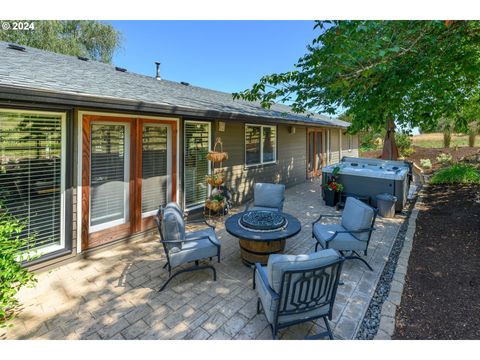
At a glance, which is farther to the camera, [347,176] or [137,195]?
[347,176]

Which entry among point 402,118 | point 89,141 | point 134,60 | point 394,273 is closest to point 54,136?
point 89,141

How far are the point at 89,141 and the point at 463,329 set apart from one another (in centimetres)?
549

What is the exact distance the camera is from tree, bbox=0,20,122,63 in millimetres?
13016

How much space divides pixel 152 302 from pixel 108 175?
2.52 metres

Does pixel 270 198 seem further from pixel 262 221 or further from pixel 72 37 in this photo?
pixel 72 37

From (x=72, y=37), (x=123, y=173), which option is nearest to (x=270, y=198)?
(x=123, y=173)

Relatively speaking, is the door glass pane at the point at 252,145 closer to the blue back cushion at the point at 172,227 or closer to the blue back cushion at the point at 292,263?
the blue back cushion at the point at 172,227

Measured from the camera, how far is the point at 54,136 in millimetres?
3646

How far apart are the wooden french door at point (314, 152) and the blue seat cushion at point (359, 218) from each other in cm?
792

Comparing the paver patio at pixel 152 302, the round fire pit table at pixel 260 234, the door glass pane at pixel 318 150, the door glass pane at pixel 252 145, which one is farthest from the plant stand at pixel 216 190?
the door glass pane at pixel 318 150
